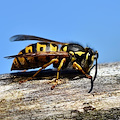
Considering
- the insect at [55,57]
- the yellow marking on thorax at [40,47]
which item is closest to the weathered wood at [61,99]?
the insect at [55,57]

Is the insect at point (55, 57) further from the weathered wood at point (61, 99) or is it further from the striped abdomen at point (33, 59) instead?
the weathered wood at point (61, 99)

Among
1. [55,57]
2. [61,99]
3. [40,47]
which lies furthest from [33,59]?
[61,99]

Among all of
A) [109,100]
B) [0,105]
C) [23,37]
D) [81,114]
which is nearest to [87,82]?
[109,100]

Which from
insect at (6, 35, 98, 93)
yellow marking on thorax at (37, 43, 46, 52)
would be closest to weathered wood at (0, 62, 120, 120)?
insect at (6, 35, 98, 93)

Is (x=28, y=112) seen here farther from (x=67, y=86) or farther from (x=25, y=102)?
(x=67, y=86)

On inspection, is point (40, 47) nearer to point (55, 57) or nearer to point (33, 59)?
point (33, 59)

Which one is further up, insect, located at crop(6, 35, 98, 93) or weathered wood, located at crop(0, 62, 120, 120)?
insect, located at crop(6, 35, 98, 93)

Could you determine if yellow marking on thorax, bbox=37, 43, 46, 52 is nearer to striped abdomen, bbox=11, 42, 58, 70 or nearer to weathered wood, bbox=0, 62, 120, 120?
striped abdomen, bbox=11, 42, 58, 70

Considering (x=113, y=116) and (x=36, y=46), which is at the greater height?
(x=36, y=46)

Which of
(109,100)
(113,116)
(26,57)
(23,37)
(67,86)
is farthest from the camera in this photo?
(23,37)
